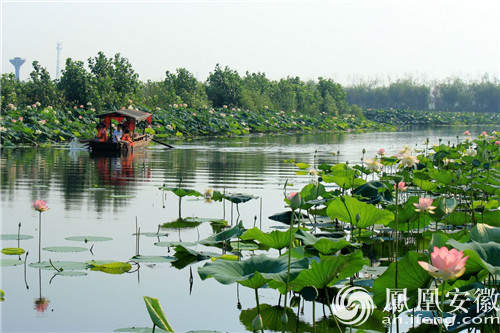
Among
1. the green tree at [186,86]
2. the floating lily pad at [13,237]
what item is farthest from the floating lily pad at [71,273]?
the green tree at [186,86]

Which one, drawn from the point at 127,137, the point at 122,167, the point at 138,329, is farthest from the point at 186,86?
the point at 138,329

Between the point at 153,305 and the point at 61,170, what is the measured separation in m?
8.41

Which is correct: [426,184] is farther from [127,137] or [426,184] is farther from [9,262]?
[127,137]

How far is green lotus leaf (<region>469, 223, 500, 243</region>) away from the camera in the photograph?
2793 millimetres

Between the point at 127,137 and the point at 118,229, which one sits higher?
the point at 127,137

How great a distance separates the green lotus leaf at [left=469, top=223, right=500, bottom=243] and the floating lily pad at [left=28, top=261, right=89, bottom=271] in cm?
229

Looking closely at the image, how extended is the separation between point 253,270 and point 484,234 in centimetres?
97

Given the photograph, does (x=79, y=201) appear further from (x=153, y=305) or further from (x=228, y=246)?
(x=153, y=305)

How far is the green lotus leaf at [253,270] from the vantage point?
256 centimetres

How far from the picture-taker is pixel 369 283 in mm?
3459

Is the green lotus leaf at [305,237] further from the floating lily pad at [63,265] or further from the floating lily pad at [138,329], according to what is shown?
the floating lily pad at [63,265]

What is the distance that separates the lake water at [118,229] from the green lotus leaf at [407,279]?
660mm

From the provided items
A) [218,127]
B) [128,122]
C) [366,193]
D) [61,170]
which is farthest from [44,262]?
[218,127]

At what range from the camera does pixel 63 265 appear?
13.3ft
